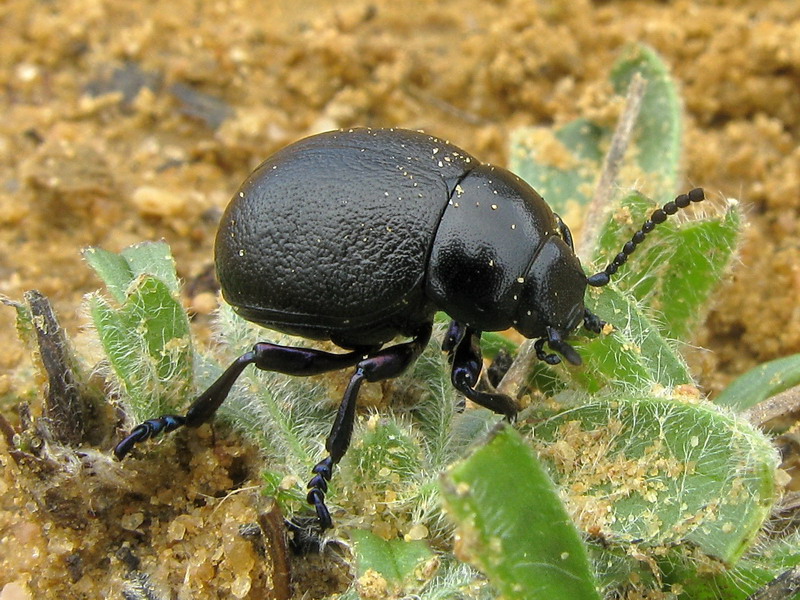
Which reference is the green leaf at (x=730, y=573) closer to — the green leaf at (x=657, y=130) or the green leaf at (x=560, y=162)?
the green leaf at (x=657, y=130)

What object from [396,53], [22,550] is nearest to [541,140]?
[396,53]

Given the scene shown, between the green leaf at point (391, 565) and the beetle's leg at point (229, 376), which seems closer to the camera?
the green leaf at point (391, 565)

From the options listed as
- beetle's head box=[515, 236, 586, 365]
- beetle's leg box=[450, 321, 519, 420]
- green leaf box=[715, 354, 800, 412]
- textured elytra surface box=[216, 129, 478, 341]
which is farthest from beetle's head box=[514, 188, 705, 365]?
green leaf box=[715, 354, 800, 412]

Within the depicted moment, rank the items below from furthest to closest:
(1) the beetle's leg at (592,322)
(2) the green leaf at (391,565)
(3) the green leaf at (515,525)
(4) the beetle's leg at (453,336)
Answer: (4) the beetle's leg at (453,336)
(1) the beetle's leg at (592,322)
(2) the green leaf at (391,565)
(3) the green leaf at (515,525)

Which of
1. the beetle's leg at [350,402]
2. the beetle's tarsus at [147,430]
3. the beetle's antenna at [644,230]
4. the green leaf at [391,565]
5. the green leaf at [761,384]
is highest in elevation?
the beetle's antenna at [644,230]

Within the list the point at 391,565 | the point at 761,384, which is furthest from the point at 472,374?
the point at 761,384

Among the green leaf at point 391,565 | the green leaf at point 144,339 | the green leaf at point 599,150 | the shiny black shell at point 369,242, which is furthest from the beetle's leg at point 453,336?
the green leaf at point 599,150

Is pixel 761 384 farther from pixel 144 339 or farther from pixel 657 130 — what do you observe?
pixel 144 339

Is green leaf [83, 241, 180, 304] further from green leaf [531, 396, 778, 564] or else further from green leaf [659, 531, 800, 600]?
green leaf [659, 531, 800, 600]
